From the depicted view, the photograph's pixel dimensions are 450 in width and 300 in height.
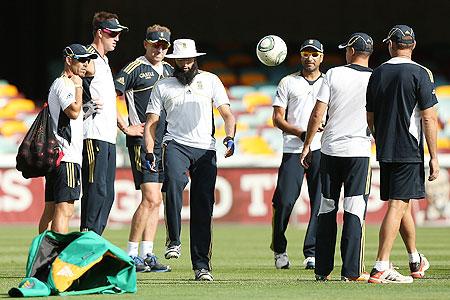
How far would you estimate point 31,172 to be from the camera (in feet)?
38.2

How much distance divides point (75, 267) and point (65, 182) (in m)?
1.82

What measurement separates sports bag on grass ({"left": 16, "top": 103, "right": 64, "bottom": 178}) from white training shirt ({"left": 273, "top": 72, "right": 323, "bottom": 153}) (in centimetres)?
306

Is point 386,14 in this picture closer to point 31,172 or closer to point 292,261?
point 292,261

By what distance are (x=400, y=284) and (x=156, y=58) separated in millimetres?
3899

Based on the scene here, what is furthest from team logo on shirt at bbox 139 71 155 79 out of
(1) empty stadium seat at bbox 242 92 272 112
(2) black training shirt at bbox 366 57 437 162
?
(1) empty stadium seat at bbox 242 92 272 112

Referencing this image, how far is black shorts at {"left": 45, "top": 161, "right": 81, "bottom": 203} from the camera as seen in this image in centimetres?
1174

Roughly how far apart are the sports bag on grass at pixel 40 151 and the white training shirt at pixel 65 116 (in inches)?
3.5

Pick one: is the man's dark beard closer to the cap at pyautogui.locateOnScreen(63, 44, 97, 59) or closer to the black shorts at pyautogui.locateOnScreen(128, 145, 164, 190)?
the cap at pyautogui.locateOnScreen(63, 44, 97, 59)

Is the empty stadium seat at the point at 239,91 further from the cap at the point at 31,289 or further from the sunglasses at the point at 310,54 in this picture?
the cap at the point at 31,289

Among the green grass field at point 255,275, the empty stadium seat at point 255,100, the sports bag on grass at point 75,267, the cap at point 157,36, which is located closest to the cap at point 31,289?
the sports bag on grass at point 75,267

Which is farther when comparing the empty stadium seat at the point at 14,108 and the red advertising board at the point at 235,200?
the empty stadium seat at the point at 14,108

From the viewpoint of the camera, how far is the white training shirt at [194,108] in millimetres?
11789

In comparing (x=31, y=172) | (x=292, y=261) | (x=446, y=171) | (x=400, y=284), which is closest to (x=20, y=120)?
(x=446, y=171)

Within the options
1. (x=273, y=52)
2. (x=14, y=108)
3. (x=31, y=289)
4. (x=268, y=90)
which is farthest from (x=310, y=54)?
(x=268, y=90)
